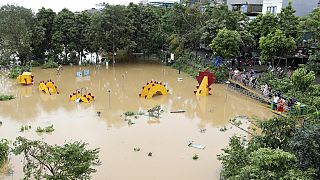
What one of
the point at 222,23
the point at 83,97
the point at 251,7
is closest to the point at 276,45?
the point at 222,23

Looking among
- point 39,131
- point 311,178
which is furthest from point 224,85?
point 311,178

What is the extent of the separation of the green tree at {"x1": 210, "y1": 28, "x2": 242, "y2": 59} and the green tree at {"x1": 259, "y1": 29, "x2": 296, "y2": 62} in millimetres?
2136

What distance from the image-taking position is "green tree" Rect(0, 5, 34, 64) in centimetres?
2803

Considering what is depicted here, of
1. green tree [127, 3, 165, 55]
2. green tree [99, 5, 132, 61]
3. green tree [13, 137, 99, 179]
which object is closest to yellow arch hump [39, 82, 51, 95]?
green tree [99, 5, 132, 61]

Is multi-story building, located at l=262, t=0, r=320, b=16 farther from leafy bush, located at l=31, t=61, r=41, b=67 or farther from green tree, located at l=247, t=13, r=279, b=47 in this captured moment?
leafy bush, located at l=31, t=61, r=41, b=67

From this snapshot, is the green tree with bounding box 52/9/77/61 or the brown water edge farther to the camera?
the green tree with bounding box 52/9/77/61

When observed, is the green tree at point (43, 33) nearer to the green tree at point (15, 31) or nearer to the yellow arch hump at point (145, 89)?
the green tree at point (15, 31)

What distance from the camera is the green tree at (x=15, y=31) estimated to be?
28.0 m

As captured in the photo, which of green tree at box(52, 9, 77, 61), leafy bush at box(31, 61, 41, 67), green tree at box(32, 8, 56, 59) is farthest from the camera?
green tree at box(52, 9, 77, 61)

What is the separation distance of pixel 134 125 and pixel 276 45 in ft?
34.2

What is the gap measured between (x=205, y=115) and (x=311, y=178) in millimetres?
10108

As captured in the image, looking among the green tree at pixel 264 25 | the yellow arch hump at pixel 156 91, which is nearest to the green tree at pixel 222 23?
the green tree at pixel 264 25

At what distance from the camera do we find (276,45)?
68.5 feet

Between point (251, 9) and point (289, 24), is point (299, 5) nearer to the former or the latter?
point (289, 24)
